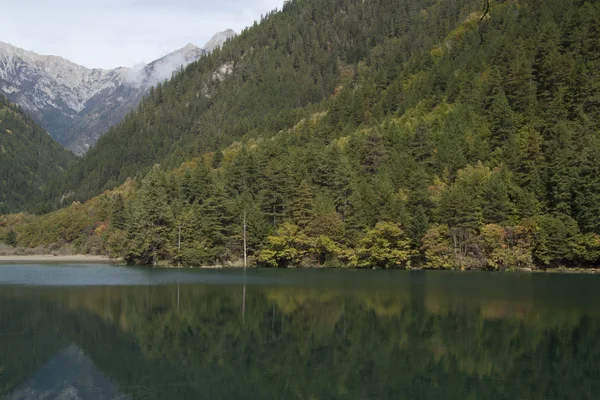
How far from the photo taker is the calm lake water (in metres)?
19.5

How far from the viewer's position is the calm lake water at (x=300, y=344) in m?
19.5

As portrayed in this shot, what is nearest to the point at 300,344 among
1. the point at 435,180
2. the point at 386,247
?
the point at 386,247

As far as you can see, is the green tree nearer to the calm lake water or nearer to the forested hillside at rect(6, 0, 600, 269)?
the forested hillside at rect(6, 0, 600, 269)

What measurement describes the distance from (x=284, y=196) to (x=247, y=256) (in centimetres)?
1197

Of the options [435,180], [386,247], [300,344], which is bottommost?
[300,344]

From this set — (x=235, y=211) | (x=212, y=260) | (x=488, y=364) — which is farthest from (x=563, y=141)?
(x=488, y=364)

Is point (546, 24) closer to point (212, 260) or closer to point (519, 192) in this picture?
point (519, 192)

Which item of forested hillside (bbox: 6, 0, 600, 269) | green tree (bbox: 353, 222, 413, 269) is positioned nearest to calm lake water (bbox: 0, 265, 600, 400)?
forested hillside (bbox: 6, 0, 600, 269)

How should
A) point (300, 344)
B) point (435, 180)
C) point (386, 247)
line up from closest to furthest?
point (300, 344) → point (386, 247) → point (435, 180)

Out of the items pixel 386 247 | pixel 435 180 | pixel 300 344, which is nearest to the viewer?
pixel 300 344

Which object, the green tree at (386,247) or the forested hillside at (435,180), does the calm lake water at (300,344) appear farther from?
the green tree at (386,247)

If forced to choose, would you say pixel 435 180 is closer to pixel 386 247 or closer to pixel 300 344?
pixel 386 247

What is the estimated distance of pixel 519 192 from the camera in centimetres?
7725

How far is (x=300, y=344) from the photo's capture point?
26641 mm
